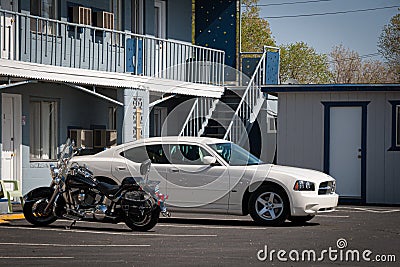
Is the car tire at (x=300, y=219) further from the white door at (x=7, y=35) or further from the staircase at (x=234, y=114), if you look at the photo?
the staircase at (x=234, y=114)

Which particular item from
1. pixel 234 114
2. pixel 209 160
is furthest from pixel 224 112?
pixel 209 160

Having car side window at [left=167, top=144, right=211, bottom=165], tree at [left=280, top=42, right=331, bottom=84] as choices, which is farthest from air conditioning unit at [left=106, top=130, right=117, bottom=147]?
tree at [left=280, top=42, right=331, bottom=84]

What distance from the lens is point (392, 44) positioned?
53562 mm

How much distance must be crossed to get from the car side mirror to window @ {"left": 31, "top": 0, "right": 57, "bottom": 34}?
588cm

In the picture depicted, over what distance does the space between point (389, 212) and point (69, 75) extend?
7.70 metres

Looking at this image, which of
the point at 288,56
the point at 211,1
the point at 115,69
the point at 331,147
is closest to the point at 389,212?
the point at 331,147

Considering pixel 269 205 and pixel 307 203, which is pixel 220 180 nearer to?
pixel 269 205

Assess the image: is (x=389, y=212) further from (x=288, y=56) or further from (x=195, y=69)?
(x=288, y=56)

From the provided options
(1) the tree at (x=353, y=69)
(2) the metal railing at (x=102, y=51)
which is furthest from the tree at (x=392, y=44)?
(2) the metal railing at (x=102, y=51)

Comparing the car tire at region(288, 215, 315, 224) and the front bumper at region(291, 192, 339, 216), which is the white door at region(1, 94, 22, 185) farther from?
the front bumper at region(291, 192, 339, 216)

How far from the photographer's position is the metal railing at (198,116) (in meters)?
24.9

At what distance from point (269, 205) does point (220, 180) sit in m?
1.00

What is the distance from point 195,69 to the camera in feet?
83.7

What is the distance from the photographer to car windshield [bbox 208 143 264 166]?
54.0 feet
